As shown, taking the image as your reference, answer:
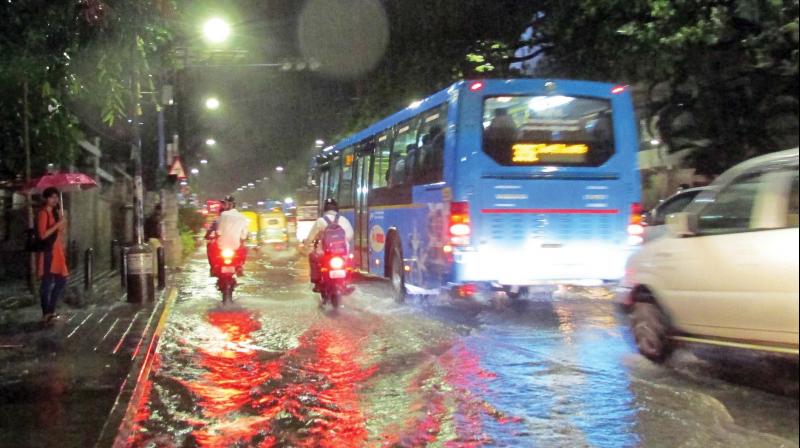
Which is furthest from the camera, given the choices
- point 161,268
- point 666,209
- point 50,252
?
point 161,268

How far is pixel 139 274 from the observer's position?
13.7m

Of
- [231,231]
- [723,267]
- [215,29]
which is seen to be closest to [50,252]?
[231,231]

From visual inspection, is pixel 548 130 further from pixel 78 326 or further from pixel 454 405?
pixel 78 326

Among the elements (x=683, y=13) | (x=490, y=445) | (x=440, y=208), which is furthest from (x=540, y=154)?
(x=490, y=445)

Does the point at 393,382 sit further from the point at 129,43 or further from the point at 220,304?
the point at 220,304

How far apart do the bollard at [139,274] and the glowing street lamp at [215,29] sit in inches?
206

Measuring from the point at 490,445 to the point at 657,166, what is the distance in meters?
22.4

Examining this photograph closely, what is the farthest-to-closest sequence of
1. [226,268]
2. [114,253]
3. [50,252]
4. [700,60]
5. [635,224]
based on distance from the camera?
[114,253] < [700,60] < [226,268] < [635,224] < [50,252]

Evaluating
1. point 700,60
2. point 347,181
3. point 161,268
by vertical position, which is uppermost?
point 700,60

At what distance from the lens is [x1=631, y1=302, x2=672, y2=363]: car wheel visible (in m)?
7.53

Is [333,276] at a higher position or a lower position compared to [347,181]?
lower

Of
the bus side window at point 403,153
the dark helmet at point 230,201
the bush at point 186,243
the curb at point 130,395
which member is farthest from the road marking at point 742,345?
the bush at point 186,243

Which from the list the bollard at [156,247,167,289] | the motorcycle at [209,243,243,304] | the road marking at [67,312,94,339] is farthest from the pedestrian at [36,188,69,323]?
the bollard at [156,247,167,289]

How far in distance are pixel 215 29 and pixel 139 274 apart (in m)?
6.53
